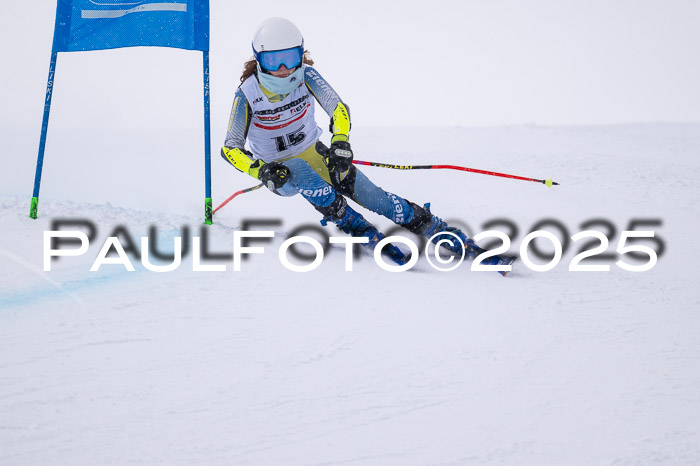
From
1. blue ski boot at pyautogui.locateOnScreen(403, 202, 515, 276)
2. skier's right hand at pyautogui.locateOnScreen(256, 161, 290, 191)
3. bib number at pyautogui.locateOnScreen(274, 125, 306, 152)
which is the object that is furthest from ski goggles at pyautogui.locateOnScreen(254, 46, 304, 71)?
blue ski boot at pyautogui.locateOnScreen(403, 202, 515, 276)

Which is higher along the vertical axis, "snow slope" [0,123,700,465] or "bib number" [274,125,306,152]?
"bib number" [274,125,306,152]

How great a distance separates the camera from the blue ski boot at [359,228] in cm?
392

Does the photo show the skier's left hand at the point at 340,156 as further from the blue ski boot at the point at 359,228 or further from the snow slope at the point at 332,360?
the snow slope at the point at 332,360

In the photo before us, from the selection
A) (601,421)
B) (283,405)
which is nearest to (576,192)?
(601,421)

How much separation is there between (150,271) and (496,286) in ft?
6.35

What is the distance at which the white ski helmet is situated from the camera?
368 cm

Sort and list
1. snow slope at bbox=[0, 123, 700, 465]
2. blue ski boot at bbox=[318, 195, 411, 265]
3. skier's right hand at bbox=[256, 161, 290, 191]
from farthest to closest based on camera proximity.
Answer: blue ski boot at bbox=[318, 195, 411, 265]
skier's right hand at bbox=[256, 161, 290, 191]
snow slope at bbox=[0, 123, 700, 465]

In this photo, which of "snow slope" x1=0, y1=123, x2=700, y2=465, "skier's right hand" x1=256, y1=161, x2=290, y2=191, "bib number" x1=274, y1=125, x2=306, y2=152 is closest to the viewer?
"snow slope" x1=0, y1=123, x2=700, y2=465

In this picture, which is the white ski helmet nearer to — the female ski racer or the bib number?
the female ski racer

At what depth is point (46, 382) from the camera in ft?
7.80

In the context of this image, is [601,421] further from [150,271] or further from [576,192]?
[576,192]

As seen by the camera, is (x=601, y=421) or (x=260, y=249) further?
(x=260, y=249)

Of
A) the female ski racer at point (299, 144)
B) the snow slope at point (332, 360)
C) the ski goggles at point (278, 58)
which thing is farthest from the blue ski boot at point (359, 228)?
the ski goggles at point (278, 58)

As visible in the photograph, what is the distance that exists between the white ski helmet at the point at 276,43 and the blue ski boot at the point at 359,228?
895mm
